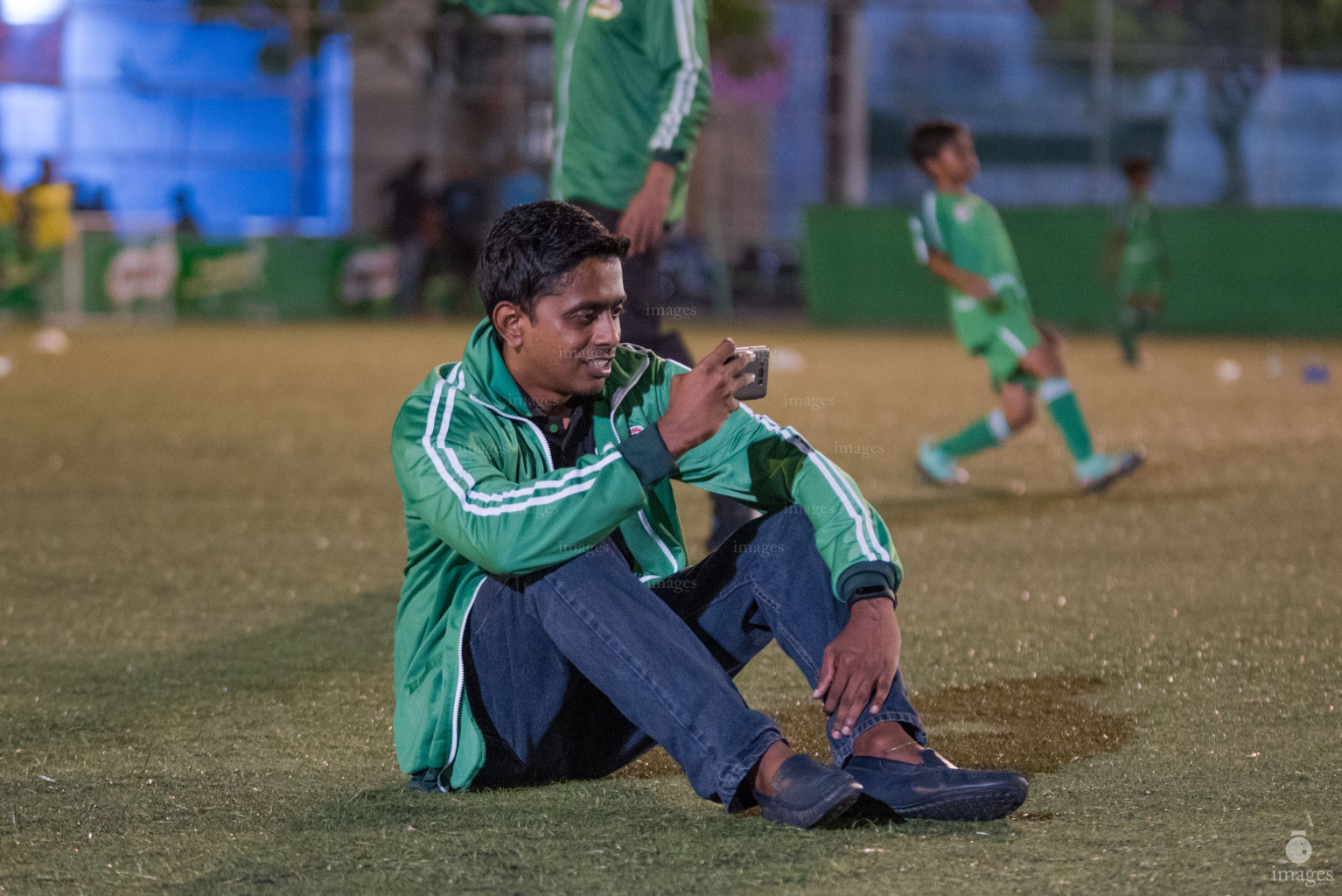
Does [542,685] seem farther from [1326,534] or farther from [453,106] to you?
[453,106]

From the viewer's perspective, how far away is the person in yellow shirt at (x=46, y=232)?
19.8m

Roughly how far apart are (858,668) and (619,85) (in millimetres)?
2932

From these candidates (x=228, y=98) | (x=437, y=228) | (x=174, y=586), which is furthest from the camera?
(x=228, y=98)

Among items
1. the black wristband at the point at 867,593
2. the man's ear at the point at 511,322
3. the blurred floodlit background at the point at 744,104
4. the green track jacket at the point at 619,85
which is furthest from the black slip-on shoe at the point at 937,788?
the blurred floodlit background at the point at 744,104

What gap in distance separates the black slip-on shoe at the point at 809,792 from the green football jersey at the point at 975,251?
4.81m

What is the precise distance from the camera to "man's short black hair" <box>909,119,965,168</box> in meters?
7.13

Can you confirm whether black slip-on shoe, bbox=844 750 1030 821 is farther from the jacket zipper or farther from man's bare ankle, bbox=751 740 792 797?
the jacket zipper

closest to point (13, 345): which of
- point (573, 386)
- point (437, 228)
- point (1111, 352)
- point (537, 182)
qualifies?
point (437, 228)

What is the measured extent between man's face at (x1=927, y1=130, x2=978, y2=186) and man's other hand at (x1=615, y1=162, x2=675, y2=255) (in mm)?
2553

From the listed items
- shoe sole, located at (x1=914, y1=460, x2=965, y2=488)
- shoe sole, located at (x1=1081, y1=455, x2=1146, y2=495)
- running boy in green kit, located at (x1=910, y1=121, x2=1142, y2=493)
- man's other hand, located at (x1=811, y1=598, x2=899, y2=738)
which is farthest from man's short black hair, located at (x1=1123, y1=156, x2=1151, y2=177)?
man's other hand, located at (x1=811, y1=598, x2=899, y2=738)

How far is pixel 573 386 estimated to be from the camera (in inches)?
112

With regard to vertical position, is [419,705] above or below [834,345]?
above

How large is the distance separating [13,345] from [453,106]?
12.3m

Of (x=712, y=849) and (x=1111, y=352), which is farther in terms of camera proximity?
(x=1111, y=352)
